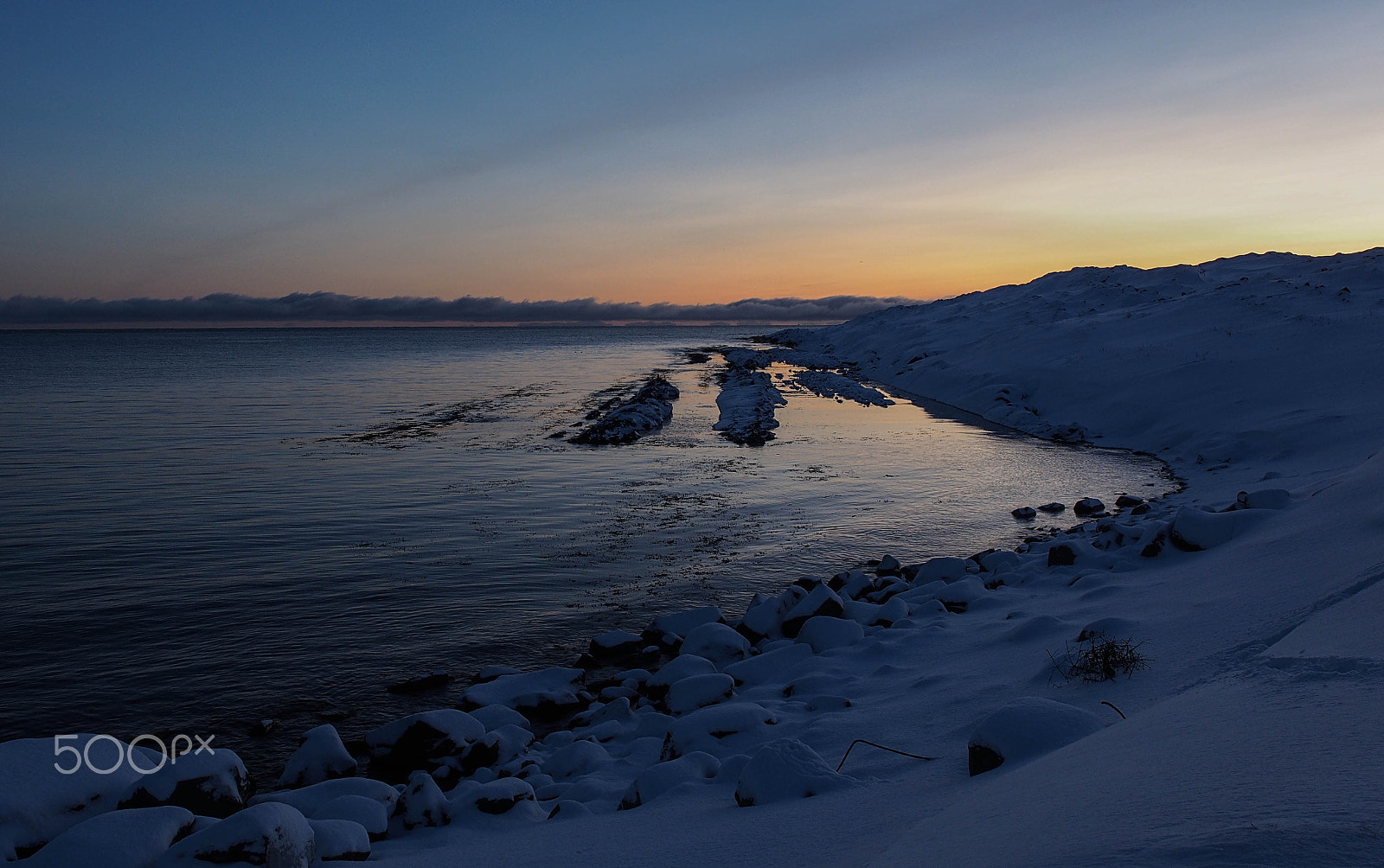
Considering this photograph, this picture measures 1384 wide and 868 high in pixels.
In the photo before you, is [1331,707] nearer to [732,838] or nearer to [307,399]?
[732,838]

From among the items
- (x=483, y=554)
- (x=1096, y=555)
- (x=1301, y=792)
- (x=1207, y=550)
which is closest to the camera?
(x=1301, y=792)

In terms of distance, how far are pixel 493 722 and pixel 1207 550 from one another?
8.08m

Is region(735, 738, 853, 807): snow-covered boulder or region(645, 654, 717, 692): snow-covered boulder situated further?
region(645, 654, 717, 692): snow-covered boulder

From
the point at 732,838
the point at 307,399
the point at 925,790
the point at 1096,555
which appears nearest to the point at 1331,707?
the point at 925,790

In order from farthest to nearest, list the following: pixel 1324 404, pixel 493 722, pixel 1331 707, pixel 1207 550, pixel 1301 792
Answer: pixel 1324 404
pixel 1207 550
pixel 493 722
pixel 1331 707
pixel 1301 792

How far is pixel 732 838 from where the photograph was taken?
412cm

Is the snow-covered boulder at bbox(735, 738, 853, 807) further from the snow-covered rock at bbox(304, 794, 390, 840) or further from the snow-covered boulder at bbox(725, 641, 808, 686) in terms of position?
the snow-covered boulder at bbox(725, 641, 808, 686)

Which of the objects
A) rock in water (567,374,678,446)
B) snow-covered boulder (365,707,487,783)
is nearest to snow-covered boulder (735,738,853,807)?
snow-covered boulder (365,707,487,783)

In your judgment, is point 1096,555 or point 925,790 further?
point 1096,555

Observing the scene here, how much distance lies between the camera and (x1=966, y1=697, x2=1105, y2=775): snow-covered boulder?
439 centimetres

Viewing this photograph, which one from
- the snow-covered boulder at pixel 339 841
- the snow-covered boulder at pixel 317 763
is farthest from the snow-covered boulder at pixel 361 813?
the snow-covered boulder at pixel 317 763

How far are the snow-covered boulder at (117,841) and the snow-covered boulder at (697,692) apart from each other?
12.6ft

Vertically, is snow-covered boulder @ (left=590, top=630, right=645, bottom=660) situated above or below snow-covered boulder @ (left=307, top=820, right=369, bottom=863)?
below

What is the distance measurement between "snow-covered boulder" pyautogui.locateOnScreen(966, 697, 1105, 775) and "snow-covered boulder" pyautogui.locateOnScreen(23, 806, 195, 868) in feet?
14.8
